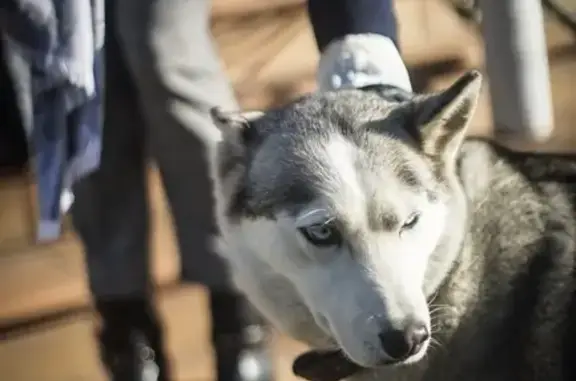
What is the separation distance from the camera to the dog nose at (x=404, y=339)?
25.5 inches

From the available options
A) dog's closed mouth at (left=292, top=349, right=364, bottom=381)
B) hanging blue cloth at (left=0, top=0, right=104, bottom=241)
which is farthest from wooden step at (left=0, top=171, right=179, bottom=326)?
dog's closed mouth at (left=292, top=349, right=364, bottom=381)

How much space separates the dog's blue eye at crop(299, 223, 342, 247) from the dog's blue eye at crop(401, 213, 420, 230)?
0.05 metres

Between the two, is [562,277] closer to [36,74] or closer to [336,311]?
[336,311]

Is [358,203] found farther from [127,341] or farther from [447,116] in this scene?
[127,341]

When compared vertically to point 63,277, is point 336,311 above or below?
above

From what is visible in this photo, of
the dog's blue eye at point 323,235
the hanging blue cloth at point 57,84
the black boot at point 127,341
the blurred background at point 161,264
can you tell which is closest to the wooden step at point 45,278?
the blurred background at point 161,264

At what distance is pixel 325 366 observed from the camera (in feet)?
2.56

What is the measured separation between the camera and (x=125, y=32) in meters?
0.88

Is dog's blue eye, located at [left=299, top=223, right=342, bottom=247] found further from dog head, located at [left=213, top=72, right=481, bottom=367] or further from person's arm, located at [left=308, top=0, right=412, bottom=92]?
person's arm, located at [left=308, top=0, right=412, bottom=92]

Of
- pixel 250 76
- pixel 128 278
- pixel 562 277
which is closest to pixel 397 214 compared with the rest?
pixel 562 277

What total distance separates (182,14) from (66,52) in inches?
4.8

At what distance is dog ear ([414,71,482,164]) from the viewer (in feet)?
2.22

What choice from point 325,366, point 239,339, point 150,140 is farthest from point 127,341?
point 325,366

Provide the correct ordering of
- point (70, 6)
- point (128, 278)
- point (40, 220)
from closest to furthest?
point (70, 6) < point (40, 220) < point (128, 278)
